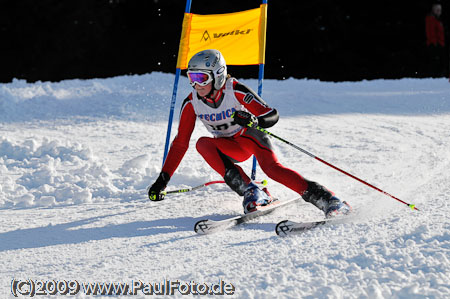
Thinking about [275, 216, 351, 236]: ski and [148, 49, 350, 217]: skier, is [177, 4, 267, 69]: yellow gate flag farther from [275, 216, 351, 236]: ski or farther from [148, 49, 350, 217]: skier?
[275, 216, 351, 236]: ski

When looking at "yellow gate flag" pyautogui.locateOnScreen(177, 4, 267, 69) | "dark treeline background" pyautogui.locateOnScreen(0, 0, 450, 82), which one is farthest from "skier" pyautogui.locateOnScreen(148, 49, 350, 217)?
"dark treeline background" pyautogui.locateOnScreen(0, 0, 450, 82)

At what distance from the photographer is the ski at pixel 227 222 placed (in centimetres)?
358

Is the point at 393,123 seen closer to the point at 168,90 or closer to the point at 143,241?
the point at 168,90

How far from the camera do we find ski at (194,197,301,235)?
3579mm

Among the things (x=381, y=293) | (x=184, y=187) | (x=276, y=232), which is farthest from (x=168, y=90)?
(x=381, y=293)

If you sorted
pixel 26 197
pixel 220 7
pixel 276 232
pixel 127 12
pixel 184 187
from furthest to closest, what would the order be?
pixel 127 12 < pixel 220 7 < pixel 184 187 < pixel 26 197 < pixel 276 232

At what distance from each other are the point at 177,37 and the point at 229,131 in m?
14.8

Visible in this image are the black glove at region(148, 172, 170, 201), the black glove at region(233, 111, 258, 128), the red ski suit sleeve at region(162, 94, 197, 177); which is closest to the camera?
the black glove at region(233, 111, 258, 128)

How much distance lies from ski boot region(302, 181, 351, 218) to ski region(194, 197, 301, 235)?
379mm

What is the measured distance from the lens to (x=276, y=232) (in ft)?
11.1

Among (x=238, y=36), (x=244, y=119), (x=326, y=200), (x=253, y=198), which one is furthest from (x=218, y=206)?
(x=238, y=36)

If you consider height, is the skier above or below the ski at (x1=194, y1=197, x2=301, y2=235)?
above

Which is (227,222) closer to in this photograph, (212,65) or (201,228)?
(201,228)

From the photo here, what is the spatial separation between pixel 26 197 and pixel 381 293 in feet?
10.4
